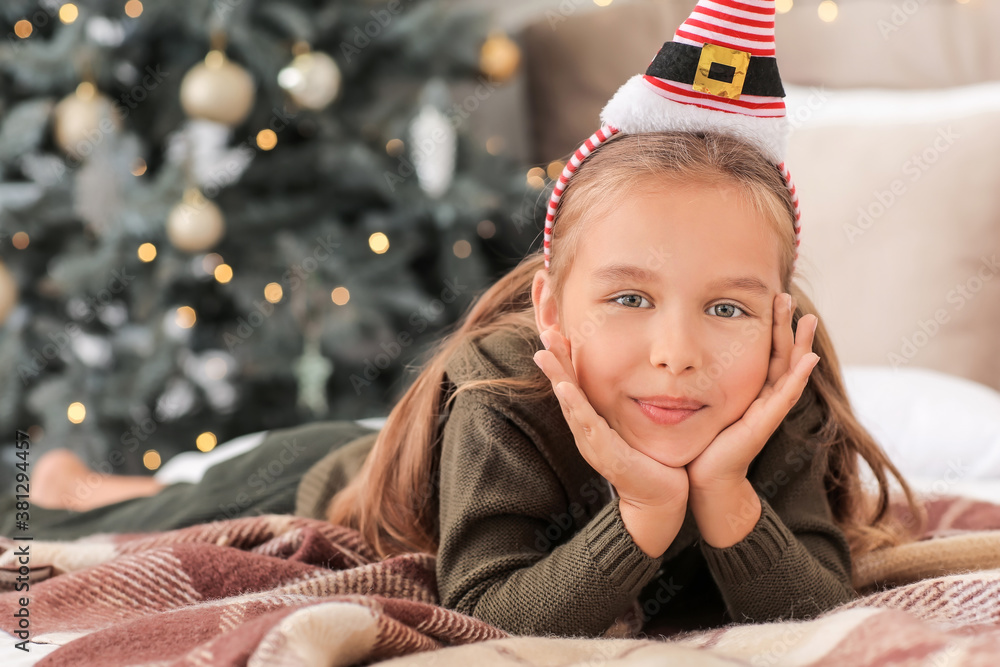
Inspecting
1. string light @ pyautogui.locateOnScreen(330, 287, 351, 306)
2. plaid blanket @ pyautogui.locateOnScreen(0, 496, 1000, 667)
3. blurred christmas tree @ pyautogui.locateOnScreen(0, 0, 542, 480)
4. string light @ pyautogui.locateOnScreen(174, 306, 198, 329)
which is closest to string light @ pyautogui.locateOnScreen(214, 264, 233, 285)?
blurred christmas tree @ pyautogui.locateOnScreen(0, 0, 542, 480)

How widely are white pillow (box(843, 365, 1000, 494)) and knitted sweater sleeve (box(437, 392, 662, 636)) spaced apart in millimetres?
670

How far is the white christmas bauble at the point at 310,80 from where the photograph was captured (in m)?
1.91

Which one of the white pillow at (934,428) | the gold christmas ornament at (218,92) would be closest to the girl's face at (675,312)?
the white pillow at (934,428)

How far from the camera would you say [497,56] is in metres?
2.12

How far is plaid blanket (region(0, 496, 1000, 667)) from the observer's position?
54cm

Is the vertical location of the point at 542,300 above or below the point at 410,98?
below

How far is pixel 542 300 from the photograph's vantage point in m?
0.87

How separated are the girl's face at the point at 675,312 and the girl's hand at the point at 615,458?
0.03 m

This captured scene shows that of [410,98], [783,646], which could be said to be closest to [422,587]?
[783,646]

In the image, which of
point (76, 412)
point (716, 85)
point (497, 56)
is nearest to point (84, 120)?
point (76, 412)

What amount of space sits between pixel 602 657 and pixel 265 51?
164 centimetres

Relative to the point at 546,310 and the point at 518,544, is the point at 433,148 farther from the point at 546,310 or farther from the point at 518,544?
the point at 518,544

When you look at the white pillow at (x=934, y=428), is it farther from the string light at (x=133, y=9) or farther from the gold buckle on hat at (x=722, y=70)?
the string light at (x=133, y=9)

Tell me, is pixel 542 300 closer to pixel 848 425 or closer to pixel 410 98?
pixel 848 425
